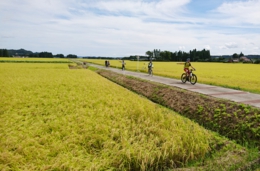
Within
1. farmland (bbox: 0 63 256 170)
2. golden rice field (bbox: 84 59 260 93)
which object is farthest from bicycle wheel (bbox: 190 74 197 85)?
farmland (bbox: 0 63 256 170)

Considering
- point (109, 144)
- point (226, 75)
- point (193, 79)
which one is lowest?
point (109, 144)

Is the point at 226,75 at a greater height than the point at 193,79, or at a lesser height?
lesser

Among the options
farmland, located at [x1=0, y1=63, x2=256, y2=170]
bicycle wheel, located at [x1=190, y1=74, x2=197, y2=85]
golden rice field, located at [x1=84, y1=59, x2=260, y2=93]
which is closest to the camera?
farmland, located at [x1=0, y1=63, x2=256, y2=170]

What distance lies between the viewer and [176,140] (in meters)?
5.08

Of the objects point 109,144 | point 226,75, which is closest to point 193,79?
point 109,144

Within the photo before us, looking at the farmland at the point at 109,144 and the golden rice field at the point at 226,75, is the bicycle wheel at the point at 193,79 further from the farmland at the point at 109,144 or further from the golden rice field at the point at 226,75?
the farmland at the point at 109,144

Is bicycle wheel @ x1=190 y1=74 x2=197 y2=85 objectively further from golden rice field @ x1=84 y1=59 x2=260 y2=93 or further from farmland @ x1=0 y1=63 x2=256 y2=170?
farmland @ x1=0 y1=63 x2=256 y2=170

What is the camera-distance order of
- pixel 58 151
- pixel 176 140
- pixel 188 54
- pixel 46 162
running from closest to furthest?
pixel 46 162, pixel 58 151, pixel 176 140, pixel 188 54

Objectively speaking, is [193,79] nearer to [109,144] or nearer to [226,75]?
[109,144]

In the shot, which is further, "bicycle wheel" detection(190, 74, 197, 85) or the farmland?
"bicycle wheel" detection(190, 74, 197, 85)

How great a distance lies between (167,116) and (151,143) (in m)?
2.11

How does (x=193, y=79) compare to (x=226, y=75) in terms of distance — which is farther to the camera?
(x=226, y=75)

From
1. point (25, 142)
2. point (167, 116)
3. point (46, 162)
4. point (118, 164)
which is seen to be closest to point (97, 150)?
point (118, 164)

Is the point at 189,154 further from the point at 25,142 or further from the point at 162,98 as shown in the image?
the point at 162,98
